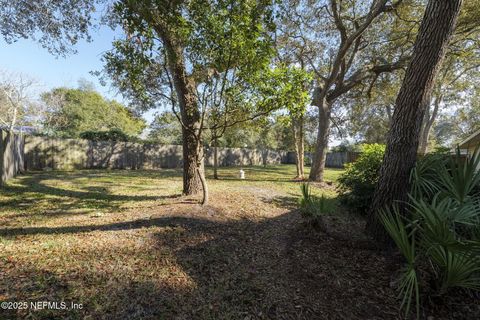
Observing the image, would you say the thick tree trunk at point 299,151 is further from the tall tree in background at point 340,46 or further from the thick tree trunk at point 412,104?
the thick tree trunk at point 412,104

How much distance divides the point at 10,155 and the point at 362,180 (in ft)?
35.4

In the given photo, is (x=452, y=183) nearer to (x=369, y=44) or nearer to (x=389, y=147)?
(x=389, y=147)

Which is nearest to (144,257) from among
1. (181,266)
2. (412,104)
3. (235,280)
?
(181,266)

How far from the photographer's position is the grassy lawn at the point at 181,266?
2.30 metres

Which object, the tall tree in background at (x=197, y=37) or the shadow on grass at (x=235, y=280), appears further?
the tall tree in background at (x=197, y=37)

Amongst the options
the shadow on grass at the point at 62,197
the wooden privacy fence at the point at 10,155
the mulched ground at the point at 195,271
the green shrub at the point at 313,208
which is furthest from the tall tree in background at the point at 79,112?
the green shrub at the point at 313,208

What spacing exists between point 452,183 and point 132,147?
50.8 feet

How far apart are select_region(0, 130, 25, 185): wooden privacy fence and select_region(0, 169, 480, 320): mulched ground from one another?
4.34 metres

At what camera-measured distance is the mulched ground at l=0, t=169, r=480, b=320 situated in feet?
7.54

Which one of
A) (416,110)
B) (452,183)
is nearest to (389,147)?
(416,110)

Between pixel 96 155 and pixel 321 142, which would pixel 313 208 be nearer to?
pixel 321 142

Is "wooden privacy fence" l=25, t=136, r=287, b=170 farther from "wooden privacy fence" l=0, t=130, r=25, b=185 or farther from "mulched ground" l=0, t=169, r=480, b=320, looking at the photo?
"mulched ground" l=0, t=169, r=480, b=320

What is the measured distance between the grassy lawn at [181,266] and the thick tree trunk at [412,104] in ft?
3.22

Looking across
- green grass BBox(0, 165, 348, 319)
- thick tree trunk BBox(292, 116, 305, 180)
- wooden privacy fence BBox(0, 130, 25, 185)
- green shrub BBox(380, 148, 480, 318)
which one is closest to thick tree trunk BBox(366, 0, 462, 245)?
green shrub BBox(380, 148, 480, 318)
